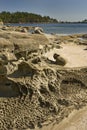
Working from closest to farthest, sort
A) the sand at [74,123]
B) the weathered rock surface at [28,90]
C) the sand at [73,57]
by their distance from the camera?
the weathered rock surface at [28,90] → the sand at [74,123] → the sand at [73,57]

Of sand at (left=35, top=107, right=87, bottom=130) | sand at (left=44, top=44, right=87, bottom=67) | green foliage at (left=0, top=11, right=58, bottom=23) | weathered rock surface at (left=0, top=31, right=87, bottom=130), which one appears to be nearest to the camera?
weathered rock surface at (left=0, top=31, right=87, bottom=130)

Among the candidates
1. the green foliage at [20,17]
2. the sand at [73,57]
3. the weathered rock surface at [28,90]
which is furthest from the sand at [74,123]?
the green foliage at [20,17]

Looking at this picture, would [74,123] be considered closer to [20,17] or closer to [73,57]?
[73,57]

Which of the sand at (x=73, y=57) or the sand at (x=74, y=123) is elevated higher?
the sand at (x=74, y=123)

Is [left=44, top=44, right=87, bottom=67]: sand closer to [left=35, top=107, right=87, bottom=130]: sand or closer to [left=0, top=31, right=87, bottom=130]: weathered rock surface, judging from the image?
[left=0, top=31, right=87, bottom=130]: weathered rock surface

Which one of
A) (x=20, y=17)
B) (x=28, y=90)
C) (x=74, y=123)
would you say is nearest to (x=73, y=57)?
(x=74, y=123)

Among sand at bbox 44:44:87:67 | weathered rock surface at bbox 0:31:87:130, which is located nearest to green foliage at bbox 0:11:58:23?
sand at bbox 44:44:87:67

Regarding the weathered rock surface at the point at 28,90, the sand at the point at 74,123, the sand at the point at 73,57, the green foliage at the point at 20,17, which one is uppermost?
the weathered rock surface at the point at 28,90

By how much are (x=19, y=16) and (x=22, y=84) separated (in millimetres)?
143409

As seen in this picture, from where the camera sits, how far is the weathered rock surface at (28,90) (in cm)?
809

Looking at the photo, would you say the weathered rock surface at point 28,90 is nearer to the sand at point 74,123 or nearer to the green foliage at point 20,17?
the sand at point 74,123

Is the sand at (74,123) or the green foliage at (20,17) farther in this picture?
the green foliage at (20,17)

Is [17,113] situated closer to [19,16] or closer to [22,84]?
[22,84]

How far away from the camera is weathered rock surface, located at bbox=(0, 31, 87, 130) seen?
319 inches
